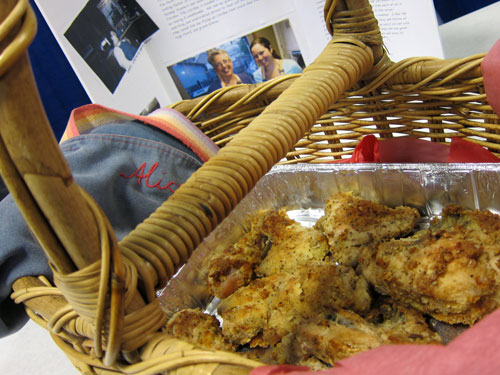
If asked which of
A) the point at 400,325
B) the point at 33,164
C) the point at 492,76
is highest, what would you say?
the point at 33,164

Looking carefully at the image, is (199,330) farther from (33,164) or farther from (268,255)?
(33,164)

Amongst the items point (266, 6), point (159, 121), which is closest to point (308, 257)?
point (159, 121)

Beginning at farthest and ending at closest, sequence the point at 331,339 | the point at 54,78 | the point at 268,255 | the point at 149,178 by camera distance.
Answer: the point at 54,78 < the point at 149,178 < the point at 268,255 < the point at 331,339

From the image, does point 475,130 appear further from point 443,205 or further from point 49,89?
Answer: point 49,89

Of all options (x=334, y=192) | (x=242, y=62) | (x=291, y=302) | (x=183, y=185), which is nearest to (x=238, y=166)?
(x=183, y=185)

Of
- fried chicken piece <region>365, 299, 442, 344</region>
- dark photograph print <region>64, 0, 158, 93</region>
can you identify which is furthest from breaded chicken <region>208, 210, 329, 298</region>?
dark photograph print <region>64, 0, 158, 93</region>

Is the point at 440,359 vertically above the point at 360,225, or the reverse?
the point at 440,359
